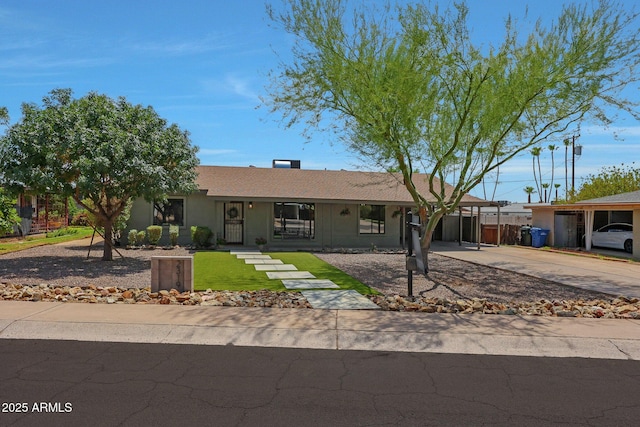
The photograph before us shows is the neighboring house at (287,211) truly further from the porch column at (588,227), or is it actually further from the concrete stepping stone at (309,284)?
the concrete stepping stone at (309,284)

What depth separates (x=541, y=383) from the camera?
17.3ft

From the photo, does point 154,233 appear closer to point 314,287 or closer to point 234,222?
point 234,222

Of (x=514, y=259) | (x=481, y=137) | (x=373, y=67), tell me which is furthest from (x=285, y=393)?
(x=514, y=259)

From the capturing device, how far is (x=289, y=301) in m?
9.43

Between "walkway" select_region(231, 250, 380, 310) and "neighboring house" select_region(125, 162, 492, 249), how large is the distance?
5626mm

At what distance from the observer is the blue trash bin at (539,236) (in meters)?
26.1

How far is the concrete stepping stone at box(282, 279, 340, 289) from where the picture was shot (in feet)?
37.4

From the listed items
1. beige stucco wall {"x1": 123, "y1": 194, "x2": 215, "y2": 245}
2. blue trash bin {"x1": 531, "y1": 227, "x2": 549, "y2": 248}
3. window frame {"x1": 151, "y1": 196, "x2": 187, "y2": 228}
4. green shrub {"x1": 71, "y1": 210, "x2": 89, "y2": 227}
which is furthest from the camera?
green shrub {"x1": 71, "y1": 210, "x2": 89, "y2": 227}

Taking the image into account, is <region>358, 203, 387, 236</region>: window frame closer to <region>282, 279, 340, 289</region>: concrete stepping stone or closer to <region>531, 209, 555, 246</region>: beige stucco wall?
<region>531, 209, 555, 246</region>: beige stucco wall

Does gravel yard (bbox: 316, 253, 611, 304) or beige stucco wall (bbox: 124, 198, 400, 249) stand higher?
beige stucco wall (bbox: 124, 198, 400, 249)

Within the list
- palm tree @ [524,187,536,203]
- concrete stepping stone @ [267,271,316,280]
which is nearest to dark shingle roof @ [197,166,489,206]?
concrete stepping stone @ [267,271,316,280]

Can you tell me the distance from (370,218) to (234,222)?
21.1 feet

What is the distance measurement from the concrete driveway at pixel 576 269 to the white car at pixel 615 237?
3195 mm

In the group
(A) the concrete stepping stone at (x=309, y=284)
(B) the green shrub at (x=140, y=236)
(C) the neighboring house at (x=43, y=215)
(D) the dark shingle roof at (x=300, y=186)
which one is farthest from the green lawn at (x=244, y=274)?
(C) the neighboring house at (x=43, y=215)
